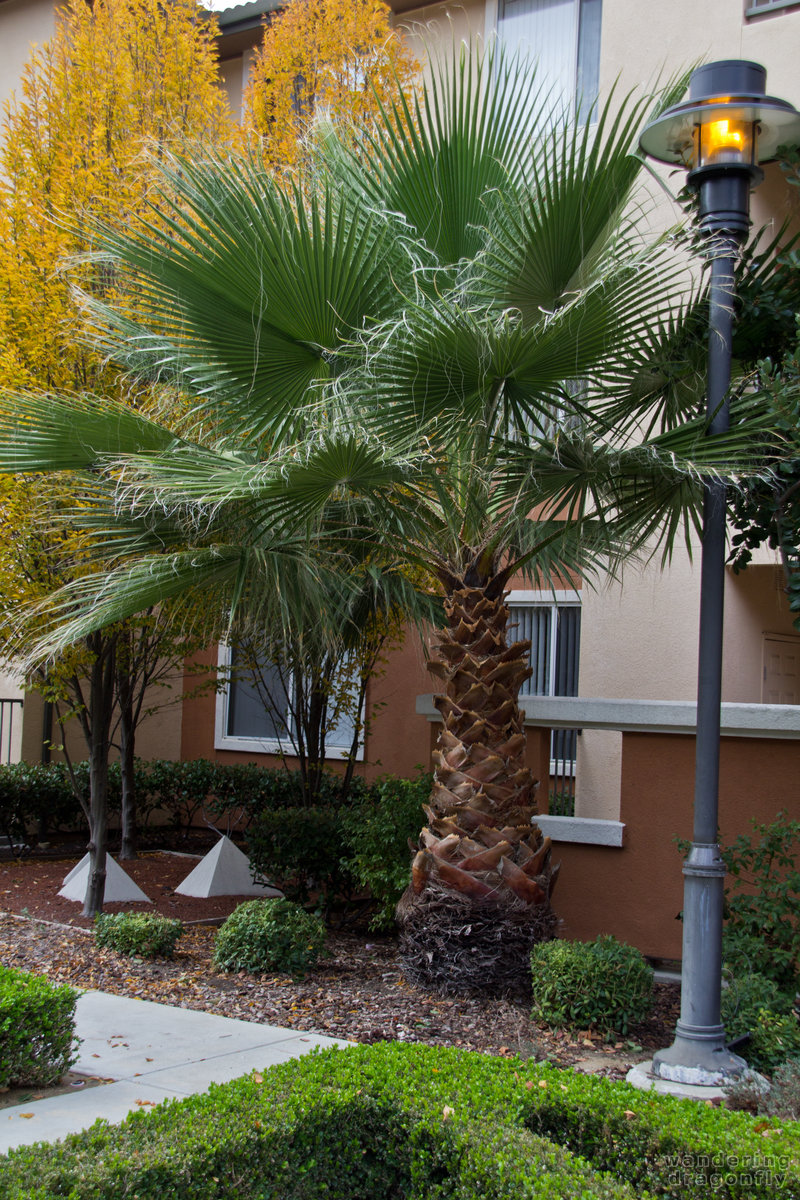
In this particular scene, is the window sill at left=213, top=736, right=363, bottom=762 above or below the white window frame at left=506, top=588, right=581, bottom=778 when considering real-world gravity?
below

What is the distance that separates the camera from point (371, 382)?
5.97 m

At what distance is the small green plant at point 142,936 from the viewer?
7328 mm

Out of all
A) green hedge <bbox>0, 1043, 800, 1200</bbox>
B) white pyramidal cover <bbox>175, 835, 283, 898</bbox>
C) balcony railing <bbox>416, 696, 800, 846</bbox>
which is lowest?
white pyramidal cover <bbox>175, 835, 283, 898</bbox>

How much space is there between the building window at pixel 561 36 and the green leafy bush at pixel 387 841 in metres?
7.73

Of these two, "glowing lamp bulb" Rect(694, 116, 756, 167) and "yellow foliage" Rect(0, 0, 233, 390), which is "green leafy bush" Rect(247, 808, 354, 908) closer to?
"yellow foliage" Rect(0, 0, 233, 390)

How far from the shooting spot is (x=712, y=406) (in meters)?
5.46

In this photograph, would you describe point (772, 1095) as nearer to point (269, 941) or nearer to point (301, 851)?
point (269, 941)

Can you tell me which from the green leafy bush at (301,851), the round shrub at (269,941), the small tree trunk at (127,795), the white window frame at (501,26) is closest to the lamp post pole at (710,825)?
the round shrub at (269,941)

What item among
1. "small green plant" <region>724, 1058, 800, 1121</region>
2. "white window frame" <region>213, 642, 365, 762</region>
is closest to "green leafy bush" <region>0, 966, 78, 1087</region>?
"small green plant" <region>724, 1058, 800, 1121</region>

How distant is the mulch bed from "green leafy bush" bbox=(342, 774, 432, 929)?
479mm

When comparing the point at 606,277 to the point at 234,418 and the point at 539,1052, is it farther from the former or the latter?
the point at 539,1052

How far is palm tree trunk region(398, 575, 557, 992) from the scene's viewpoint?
→ 6461 millimetres

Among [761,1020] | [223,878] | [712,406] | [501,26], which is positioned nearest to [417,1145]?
[761,1020]

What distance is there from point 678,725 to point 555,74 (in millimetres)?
7903
